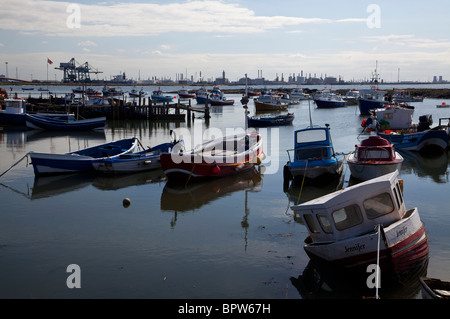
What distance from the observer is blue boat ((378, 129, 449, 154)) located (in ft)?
94.1

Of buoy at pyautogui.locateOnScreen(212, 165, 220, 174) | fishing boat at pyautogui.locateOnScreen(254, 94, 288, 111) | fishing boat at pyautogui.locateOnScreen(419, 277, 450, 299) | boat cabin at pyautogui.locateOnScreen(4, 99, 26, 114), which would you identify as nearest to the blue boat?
buoy at pyautogui.locateOnScreen(212, 165, 220, 174)

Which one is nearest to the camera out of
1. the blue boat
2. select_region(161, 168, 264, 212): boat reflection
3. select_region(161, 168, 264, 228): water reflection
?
select_region(161, 168, 264, 228): water reflection

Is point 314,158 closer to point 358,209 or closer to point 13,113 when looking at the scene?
point 358,209

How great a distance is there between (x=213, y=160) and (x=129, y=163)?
183 inches

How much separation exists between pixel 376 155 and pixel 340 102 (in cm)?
6154

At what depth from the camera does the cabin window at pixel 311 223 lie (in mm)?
11602

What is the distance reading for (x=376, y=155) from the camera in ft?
68.1

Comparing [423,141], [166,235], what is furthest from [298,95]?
[166,235]

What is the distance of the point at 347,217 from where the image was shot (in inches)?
437

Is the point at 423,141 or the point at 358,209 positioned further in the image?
the point at 423,141

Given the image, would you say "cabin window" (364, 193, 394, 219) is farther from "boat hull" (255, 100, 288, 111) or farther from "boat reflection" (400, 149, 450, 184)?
"boat hull" (255, 100, 288, 111)

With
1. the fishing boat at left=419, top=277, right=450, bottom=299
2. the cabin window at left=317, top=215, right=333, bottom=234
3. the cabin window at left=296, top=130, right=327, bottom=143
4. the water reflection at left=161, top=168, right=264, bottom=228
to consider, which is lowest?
the water reflection at left=161, top=168, right=264, bottom=228

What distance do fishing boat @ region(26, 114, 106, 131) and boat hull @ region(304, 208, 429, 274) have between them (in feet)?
110


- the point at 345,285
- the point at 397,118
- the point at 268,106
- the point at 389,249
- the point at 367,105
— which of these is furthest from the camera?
the point at 268,106
